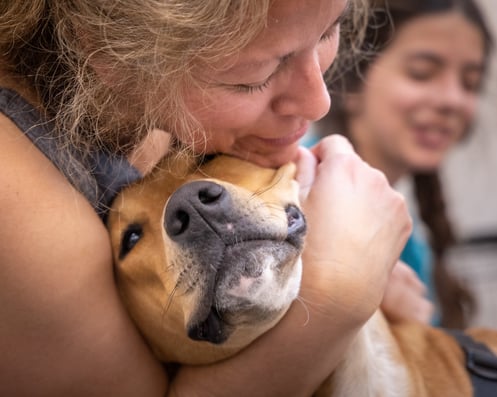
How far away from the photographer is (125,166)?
3.89ft

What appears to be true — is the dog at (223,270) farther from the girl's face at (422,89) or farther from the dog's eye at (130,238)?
the girl's face at (422,89)

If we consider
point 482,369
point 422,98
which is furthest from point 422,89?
point 482,369

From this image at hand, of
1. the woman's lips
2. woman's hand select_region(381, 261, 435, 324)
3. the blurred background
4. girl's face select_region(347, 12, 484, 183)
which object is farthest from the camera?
the blurred background

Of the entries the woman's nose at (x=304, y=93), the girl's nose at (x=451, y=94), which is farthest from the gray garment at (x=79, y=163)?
the girl's nose at (x=451, y=94)

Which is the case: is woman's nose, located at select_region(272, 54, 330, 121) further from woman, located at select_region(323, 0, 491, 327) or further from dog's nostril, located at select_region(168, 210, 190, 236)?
woman, located at select_region(323, 0, 491, 327)

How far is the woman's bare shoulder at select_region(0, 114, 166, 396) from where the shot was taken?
1.00 metres

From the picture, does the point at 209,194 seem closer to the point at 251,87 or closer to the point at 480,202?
the point at 251,87

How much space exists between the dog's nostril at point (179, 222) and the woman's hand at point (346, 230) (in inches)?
8.7

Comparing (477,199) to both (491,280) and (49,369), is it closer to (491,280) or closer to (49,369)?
(491,280)

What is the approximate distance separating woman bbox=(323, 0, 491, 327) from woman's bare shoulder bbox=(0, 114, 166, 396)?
1088 millimetres

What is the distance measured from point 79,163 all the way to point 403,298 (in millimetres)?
738

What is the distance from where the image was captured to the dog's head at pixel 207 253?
3.14ft

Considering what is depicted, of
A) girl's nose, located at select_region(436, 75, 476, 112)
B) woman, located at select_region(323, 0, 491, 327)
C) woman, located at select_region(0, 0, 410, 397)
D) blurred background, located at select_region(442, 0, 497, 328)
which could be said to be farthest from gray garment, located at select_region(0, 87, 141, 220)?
blurred background, located at select_region(442, 0, 497, 328)

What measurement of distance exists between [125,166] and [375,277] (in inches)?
16.0
